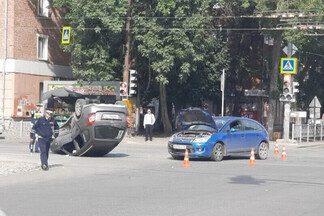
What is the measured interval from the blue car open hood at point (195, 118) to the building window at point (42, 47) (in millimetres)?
20790

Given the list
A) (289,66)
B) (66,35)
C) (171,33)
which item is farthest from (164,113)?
(289,66)

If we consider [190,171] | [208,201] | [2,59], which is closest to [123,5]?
[2,59]

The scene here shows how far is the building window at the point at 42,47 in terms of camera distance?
42.6 metres

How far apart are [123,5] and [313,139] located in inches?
587

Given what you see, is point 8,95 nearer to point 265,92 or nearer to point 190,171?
point 265,92

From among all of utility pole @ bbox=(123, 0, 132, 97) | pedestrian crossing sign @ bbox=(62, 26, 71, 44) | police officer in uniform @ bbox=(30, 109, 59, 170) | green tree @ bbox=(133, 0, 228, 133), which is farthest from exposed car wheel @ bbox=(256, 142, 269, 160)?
pedestrian crossing sign @ bbox=(62, 26, 71, 44)

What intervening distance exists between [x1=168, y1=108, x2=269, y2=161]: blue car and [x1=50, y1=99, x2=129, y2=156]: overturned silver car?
1921 millimetres

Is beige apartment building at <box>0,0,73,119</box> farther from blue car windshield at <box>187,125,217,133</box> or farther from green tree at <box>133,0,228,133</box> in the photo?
blue car windshield at <box>187,125,217,133</box>

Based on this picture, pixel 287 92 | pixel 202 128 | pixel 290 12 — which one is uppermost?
pixel 290 12

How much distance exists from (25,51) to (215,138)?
2251cm

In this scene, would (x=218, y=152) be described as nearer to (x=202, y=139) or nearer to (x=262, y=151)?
(x=202, y=139)

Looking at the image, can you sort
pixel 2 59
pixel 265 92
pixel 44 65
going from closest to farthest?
1. pixel 2 59
2. pixel 44 65
3. pixel 265 92

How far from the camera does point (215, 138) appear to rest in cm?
2147

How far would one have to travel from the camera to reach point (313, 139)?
40969 millimetres
